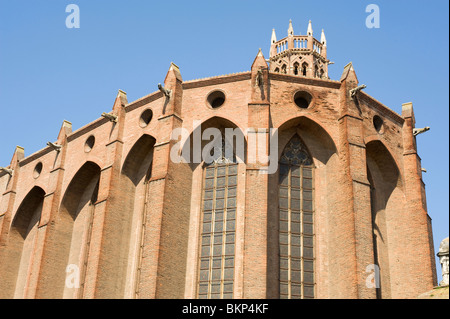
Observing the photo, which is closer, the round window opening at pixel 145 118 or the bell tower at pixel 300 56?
→ the round window opening at pixel 145 118

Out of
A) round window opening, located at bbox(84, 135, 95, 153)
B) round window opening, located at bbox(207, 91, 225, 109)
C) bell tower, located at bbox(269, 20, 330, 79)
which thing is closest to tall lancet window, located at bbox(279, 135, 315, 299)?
round window opening, located at bbox(207, 91, 225, 109)

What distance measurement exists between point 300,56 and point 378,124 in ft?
103

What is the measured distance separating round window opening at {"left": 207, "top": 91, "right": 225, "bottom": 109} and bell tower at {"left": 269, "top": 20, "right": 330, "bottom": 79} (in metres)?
30.1

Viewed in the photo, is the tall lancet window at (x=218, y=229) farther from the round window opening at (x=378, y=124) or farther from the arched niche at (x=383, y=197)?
the round window opening at (x=378, y=124)

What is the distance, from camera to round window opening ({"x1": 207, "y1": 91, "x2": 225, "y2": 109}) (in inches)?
916

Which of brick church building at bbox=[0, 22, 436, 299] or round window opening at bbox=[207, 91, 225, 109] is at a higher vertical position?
round window opening at bbox=[207, 91, 225, 109]

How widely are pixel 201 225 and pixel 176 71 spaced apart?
6150 millimetres

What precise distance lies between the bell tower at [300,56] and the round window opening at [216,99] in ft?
98.8

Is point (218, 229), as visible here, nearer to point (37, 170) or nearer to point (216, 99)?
point (216, 99)

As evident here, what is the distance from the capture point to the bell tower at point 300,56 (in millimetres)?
53912

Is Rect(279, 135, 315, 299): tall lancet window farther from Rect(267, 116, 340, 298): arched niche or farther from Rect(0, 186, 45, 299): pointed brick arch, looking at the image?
Rect(0, 186, 45, 299): pointed brick arch

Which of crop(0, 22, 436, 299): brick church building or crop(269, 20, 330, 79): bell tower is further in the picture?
crop(269, 20, 330, 79): bell tower

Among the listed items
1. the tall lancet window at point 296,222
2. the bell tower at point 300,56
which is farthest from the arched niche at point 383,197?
the bell tower at point 300,56
